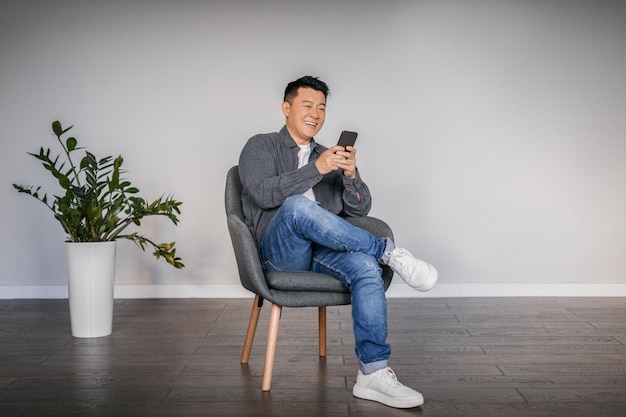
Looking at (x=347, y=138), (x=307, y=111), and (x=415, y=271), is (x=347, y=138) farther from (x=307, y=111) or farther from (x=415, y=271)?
(x=415, y=271)

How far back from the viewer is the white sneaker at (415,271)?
7.14ft

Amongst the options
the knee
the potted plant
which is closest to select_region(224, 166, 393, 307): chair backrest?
the knee

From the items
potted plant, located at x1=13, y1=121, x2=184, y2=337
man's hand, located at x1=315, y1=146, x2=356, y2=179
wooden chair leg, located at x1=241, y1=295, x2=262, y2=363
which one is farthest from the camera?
potted plant, located at x1=13, y1=121, x2=184, y2=337

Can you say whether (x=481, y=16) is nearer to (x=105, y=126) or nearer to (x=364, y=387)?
(x=105, y=126)

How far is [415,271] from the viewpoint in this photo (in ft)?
7.17

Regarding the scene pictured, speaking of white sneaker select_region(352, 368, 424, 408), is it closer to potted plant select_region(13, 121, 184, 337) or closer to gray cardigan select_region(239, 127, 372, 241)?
gray cardigan select_region(239, 127, 372, 241)

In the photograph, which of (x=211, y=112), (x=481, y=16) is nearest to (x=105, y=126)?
(x=211, y=112)

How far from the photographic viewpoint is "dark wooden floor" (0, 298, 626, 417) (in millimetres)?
2074

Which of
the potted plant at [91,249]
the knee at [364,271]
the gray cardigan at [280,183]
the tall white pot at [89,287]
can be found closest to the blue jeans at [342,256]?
the knee at [364,271]

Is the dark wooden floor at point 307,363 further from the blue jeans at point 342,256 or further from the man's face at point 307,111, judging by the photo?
the man's face at point 307,111

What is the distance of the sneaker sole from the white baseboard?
85.9 inches

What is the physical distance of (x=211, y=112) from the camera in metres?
4.32

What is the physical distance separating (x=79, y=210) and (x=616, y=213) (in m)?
3.36

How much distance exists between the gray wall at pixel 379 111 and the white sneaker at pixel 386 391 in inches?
88.9
